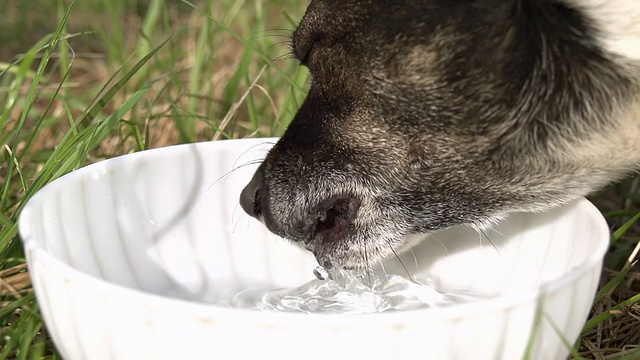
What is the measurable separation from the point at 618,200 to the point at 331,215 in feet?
4.76

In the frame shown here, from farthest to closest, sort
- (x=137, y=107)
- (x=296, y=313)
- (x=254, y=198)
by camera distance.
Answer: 1. (x=137, y=107)
2. (x=254, y=198)
3. (x=296, y=313)

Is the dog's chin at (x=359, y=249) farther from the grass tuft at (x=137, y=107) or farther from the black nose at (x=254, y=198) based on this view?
the grass tuft at (x=137, y=107)

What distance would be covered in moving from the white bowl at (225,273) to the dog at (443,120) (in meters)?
0.15

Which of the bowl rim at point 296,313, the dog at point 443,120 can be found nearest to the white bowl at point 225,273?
the bowl rim at point 296,313

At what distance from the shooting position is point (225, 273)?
222cm

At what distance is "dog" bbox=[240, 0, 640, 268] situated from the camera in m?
1.78

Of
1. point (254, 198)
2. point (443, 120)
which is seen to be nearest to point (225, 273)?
point (254, 198)

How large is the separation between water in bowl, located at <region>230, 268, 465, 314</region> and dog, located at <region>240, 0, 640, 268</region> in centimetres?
10

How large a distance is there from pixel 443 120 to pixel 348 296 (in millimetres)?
532

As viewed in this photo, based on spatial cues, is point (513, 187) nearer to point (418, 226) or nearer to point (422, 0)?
point (418, 226)

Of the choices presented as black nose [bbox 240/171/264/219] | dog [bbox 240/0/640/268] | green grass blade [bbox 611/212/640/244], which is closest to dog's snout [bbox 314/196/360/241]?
dog [bbox 240/0/640/268]

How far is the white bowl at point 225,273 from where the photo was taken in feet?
4.26

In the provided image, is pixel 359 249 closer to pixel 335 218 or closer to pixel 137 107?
pixel 335 218

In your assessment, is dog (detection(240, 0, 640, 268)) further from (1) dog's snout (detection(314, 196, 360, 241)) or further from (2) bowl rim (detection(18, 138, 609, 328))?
(2) bowl rim (detection(18, 138, 609, 328))
